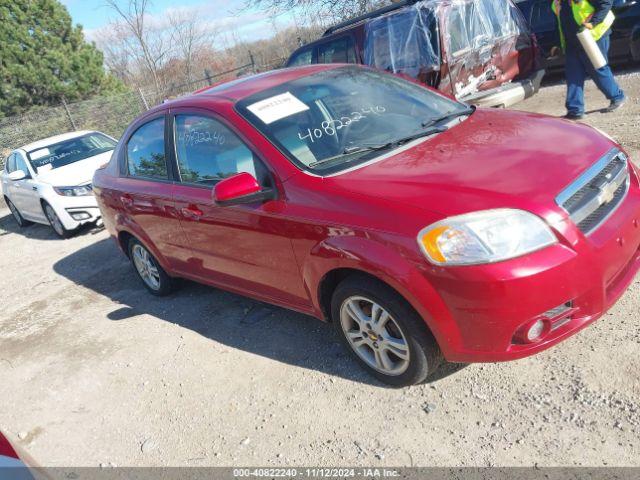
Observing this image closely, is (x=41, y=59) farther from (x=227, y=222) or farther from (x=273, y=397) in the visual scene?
(x=273, y=397)

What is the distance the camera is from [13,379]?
4.56 metres

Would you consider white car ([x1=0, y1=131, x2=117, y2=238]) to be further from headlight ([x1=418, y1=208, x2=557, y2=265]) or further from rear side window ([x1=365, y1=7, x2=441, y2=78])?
headlight ([x1=418, y1=208, x2=557, y2=265])

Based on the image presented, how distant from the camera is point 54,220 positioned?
340 inches

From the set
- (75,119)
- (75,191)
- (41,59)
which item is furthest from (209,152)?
(41,59)

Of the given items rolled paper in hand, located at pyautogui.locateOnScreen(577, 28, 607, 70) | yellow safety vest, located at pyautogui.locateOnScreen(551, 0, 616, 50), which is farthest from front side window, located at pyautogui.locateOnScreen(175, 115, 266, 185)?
yellow safety vest, located at pyautogui.locateOnScreen(551, 0, 616, 50)

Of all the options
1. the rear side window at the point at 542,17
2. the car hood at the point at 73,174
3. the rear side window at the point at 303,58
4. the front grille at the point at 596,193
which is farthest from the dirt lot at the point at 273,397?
the rear side window at the point at 542,17

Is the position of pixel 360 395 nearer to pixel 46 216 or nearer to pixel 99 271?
pixel 99 271

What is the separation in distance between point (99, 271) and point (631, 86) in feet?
24.9

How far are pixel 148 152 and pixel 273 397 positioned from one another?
2317mm

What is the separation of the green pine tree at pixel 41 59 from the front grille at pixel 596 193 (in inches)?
812

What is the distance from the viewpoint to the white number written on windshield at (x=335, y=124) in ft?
11.1

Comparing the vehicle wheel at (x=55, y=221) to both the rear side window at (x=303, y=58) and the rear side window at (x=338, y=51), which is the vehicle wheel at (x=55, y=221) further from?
the rear side window at (x=338, y=51)

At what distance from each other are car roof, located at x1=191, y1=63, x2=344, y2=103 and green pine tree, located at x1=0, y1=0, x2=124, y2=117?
60.0 ft

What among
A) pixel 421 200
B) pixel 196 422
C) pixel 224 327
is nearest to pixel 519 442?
pixel 421 200
